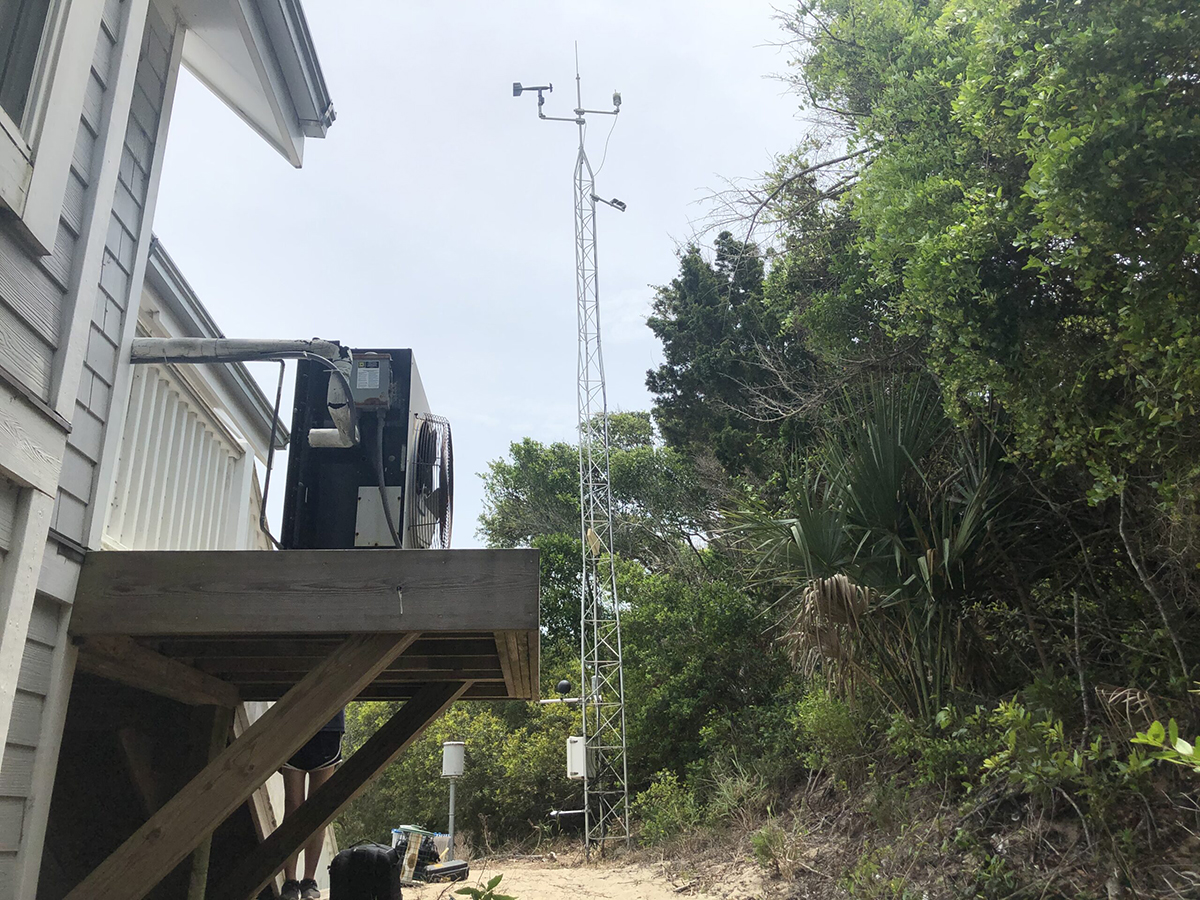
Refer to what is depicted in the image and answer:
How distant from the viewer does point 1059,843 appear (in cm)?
378

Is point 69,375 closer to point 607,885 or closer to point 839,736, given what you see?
point 839,736

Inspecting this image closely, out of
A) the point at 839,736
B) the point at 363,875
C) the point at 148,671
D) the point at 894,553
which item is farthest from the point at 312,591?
the point at 839,736

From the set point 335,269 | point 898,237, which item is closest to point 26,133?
point 898,237

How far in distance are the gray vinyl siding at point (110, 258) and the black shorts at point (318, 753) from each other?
2.09m

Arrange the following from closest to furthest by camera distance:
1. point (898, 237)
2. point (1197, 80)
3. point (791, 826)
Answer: point (1197, 80), point (898, 237), point (791, 826)

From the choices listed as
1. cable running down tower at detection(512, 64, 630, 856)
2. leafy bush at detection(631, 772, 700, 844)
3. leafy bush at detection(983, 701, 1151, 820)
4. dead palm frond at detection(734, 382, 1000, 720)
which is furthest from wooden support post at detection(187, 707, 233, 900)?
cable running down tower at detection(512, 64, 630, 856)

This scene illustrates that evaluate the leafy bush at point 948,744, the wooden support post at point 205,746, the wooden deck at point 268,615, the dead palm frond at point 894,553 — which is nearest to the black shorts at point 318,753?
the wooden support post at point 205,746

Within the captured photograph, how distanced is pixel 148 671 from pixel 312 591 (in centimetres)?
81

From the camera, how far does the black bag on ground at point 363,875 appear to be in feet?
11.5

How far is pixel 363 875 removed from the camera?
11.5 ft

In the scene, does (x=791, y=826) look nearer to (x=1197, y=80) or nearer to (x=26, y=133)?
(x=1197, y=80)

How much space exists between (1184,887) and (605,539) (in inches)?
522

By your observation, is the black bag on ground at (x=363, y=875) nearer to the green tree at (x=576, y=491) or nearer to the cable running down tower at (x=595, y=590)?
the cable running down tower at (x=595, y=590)

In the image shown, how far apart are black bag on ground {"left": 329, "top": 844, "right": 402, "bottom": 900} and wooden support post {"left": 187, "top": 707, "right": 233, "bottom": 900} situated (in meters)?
0.52
